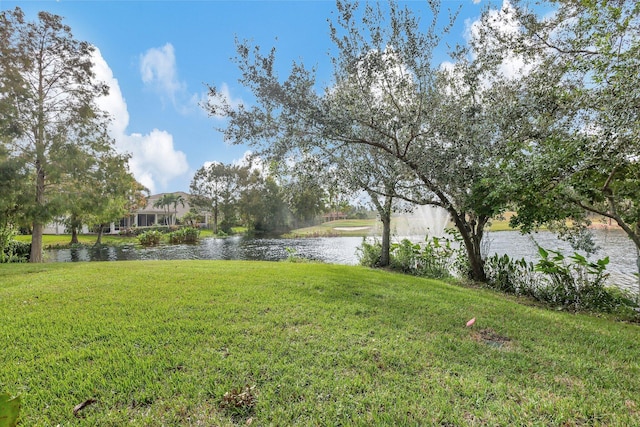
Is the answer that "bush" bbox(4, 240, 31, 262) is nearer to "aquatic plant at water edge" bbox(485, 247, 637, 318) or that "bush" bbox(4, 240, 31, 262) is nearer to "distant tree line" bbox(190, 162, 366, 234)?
"aquatic plant at water edge" bbox(485, 247, 637, 318)

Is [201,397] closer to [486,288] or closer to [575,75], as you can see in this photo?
[486,288]

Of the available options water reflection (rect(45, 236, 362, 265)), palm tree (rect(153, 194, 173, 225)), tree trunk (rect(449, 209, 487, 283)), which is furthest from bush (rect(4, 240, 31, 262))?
palm tree (rect(153, 194, 173, 225))

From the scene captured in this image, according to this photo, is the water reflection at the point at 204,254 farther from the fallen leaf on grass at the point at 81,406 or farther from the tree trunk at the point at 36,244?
the fallen leaf on grass at the point at 81,406

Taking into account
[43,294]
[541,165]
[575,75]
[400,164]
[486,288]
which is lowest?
[486,288]

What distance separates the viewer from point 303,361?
2809 mm

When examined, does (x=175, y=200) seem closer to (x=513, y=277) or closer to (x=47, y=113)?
(x=47, y=113)

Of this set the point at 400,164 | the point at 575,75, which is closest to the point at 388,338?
the point at 400,164

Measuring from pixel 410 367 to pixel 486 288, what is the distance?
19.0 ft

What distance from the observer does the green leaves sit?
0.78 metres

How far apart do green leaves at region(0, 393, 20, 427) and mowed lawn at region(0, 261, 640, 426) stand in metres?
1.50

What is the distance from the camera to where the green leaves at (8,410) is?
78cm

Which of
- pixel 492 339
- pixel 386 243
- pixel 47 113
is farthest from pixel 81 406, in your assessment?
pixel 47 113

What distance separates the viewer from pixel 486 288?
24.7 ft

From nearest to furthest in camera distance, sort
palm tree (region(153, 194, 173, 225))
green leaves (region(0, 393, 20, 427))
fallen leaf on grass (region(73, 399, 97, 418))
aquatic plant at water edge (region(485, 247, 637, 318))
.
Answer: green leaves (region(0, 393, 20, 427))
fallen leaf on grass (region(73, 399, 97, 418))
aquatic plant at water edge (region(485, 247, 637, 318))
palm tree (region(153, 194, 173, 225))
